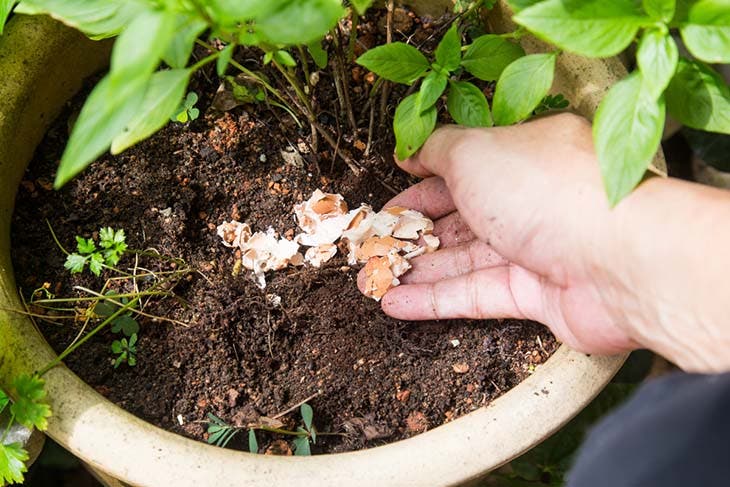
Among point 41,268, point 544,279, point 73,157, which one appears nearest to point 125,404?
point 41,268

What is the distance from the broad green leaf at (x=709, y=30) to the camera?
0.75 m

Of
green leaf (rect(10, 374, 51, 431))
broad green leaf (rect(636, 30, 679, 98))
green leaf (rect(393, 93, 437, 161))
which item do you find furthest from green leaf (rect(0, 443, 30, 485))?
broad green leaf (rect(636, 30, 679, 98))

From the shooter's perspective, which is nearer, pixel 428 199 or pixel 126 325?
pixel 126 325

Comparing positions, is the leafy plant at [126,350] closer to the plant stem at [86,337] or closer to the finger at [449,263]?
the plant stem at [86,337]

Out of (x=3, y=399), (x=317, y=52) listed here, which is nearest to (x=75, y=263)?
(x=3, y=399)

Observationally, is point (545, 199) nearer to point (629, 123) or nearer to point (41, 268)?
point (629, 123)

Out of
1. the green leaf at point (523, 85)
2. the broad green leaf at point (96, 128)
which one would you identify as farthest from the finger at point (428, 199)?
the broad green leaf at point (96, 128)

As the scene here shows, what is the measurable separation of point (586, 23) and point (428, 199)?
18.6 inches

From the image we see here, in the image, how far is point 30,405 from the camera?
35.1 inches

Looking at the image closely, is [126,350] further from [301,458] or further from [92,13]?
[92,13]

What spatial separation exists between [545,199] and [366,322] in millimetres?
361

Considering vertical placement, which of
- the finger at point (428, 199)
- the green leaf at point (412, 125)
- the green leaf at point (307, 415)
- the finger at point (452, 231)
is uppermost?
the green leaf at point (412, 125)

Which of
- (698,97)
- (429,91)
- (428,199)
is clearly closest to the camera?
(698,97)

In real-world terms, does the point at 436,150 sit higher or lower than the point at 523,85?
lower
